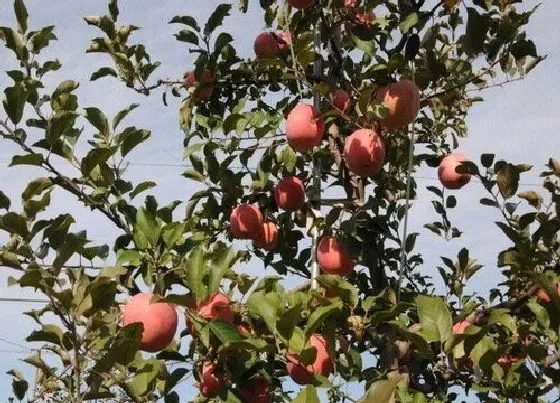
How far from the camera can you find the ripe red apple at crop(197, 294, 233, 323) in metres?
1.65

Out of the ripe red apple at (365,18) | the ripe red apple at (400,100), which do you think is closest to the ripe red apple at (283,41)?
the ripe red apple at (365,18)

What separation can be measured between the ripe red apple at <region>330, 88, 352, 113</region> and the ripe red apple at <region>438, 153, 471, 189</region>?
51cm

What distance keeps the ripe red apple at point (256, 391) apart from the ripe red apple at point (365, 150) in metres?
0.66

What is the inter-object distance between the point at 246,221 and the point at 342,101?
0.49 metres

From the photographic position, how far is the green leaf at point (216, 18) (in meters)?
2.54

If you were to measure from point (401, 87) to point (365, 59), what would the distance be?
2.76ft

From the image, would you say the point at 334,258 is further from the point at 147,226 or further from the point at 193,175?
the point at 147,226

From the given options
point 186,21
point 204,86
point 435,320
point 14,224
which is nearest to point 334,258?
point 435,320

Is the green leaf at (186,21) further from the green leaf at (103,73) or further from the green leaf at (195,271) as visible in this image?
the green leaf at (195,271)

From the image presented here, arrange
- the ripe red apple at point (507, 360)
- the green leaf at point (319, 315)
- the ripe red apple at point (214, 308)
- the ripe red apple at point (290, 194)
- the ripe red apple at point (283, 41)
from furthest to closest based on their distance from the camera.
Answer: the ripe red apple at point (283, 41) < the ripe red apple at point (290, 194) < the ripe red apple at point (507, 360) < the ripe red apple at point (214, 308) < the green leaf at point (319, 315)

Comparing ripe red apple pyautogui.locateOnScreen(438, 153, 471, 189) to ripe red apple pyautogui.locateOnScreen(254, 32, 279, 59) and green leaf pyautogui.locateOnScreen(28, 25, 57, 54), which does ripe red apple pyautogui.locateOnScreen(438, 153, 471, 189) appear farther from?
green leaf pyautogui.locateOnScreen(28, 25, 57, 54)

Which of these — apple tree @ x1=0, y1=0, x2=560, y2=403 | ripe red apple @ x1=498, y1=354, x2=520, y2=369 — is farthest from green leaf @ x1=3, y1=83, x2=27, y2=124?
ripe red apple @ x1=498, y1=354, x2=520, y2=369

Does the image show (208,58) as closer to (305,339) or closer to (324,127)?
(324,127)

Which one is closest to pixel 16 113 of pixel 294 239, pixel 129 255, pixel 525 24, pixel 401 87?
pixel 129 255
